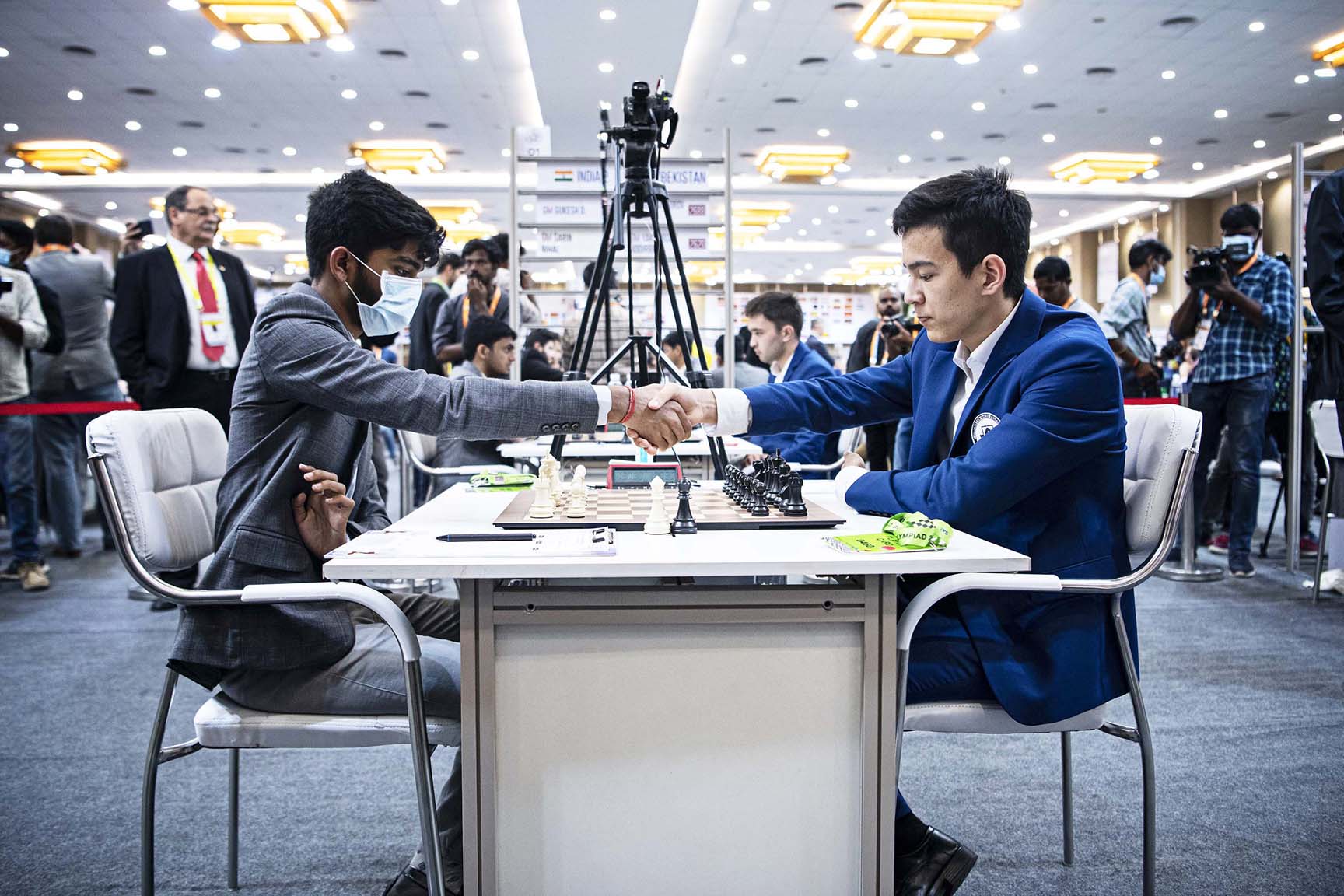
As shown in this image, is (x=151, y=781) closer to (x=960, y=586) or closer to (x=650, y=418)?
(x=650, y=418)

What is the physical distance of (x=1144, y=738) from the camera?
1.47 m

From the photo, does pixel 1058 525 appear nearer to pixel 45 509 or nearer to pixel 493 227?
pixel 45 509

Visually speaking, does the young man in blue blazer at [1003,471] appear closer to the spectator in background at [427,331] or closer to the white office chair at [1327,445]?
the white office chair at [1327,445]

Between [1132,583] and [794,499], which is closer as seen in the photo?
[1132,583]

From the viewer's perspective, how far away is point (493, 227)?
18828mm

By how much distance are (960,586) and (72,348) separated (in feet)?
17.1

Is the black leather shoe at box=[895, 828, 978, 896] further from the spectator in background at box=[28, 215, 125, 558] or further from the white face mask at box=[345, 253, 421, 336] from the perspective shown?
the spectator in background at box=[28, 215, 125, 558]

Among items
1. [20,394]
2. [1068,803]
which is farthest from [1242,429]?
[20,394]

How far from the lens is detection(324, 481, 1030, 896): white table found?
1.27m

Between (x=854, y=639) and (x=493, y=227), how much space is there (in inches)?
729

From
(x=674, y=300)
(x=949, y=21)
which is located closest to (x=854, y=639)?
(x=674, y=300)

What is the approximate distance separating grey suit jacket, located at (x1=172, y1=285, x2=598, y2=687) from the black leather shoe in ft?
2.87

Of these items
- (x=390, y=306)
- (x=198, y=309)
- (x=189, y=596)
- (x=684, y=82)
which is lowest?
(x=189, y=596)

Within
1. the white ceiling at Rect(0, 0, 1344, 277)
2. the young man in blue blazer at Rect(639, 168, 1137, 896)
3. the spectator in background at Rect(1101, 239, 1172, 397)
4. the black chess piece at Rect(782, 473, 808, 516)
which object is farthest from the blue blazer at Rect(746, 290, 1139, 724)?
the white ceiling at Rect(0, 0, 1344, 277)
